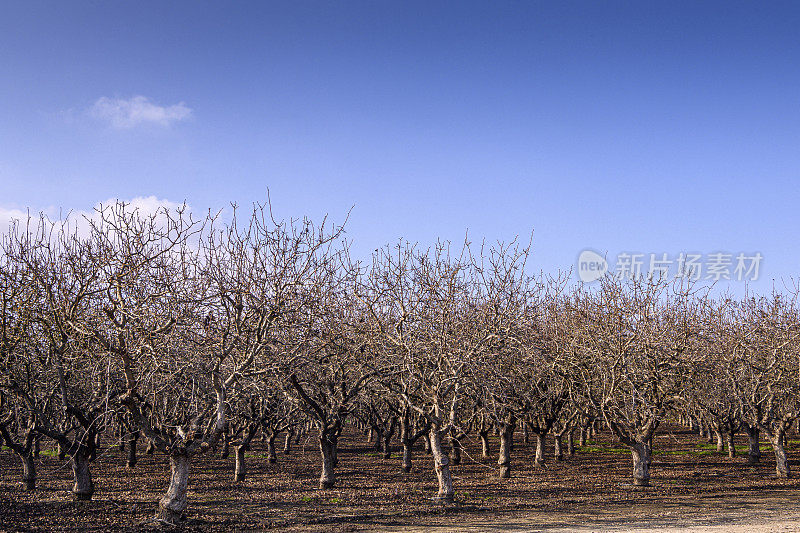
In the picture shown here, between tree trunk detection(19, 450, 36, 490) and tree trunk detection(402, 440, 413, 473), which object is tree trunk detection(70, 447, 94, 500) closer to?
tree trunk detection(19, 450, 36, 490)

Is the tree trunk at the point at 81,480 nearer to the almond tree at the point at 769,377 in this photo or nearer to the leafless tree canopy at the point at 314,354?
the leafless tree canopy at the point at 314,354

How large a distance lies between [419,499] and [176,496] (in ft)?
29.1

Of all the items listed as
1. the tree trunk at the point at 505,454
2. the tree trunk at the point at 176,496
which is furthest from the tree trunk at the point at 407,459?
the tree trunk at the point at 176,496

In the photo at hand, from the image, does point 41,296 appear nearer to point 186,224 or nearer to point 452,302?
point 186,224

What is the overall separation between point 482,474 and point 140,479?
15740mm

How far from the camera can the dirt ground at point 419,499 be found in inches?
707

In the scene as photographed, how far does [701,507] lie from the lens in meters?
21.3

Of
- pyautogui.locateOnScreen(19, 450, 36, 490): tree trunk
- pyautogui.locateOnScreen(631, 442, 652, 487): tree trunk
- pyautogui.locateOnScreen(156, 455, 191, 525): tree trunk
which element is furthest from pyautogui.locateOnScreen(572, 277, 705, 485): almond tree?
pyautogui.locateOnScreen(19, 450, 36, 490): tree trunk

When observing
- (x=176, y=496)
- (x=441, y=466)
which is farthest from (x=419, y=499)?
(x=176, y=496)

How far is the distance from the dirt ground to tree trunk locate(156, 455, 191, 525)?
0.46m

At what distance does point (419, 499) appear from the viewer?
22.2m

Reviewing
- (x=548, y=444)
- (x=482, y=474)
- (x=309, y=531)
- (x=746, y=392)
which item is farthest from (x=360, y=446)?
(x=309, y=531)

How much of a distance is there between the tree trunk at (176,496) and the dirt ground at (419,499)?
46 cm

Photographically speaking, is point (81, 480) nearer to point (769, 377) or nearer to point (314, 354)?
point (314, 354)
